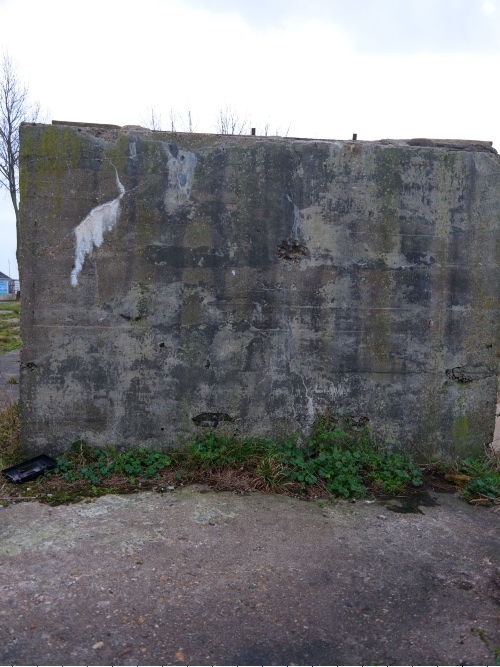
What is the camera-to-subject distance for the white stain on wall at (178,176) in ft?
13.0

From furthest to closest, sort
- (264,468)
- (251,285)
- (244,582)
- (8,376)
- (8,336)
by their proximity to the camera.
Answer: (8,336) < (8,376) < (251,285) < (264,468) < (244,582)

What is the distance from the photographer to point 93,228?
3.95 m

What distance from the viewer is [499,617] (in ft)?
7.94

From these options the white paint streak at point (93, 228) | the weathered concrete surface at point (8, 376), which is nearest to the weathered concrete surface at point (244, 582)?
the white paint streak at point (93, 228)

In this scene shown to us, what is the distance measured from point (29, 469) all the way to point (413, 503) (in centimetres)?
272

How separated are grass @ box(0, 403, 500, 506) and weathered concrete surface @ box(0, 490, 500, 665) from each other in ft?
0.58

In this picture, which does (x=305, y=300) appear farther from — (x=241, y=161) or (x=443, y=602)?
(x=443, y=602)

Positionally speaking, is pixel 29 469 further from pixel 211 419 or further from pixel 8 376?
pixel 8 376

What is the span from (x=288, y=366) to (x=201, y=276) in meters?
0.96

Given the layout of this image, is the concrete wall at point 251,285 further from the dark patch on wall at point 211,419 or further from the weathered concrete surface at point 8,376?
the weathered concrete surface at point 8,376

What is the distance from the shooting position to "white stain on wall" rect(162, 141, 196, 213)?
3.95 meters

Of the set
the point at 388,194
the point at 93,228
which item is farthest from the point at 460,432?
the point at 93,228

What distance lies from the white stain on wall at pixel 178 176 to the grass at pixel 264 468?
5.84 feet

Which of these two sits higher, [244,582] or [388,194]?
[388,194]
